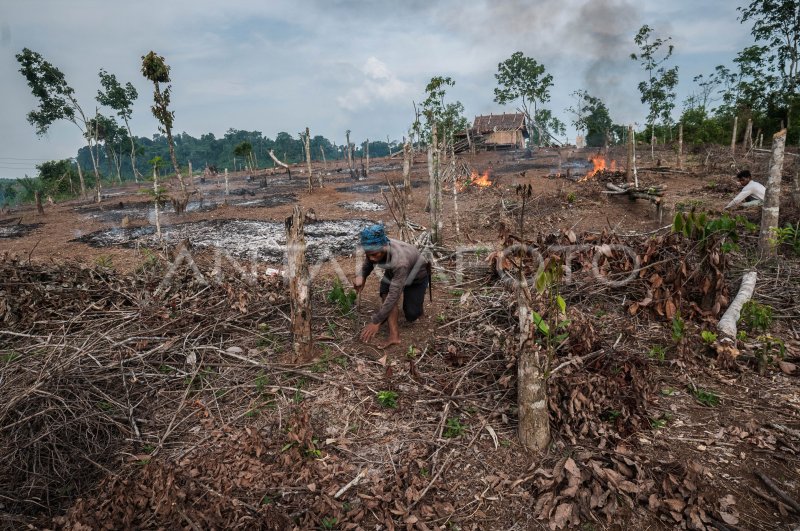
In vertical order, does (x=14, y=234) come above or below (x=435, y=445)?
above

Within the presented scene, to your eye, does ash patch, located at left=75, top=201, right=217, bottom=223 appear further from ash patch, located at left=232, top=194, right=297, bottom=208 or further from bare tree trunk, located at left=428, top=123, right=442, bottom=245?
bare tree trunk, located at left=428, top=123, right=442, bottom=245

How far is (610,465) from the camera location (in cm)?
279

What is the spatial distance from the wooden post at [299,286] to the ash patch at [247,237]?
4450 mm

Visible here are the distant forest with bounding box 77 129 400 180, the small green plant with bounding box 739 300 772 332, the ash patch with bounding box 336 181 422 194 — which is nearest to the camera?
the small green plant with bounding box 739 300 772 332

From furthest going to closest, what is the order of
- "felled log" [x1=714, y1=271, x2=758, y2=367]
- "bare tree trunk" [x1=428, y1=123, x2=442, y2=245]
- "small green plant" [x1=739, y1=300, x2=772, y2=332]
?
"bare tree trunk" [x1=428, y1=123, x2=442, y2=245] < "small green plant" [x1=739, y1=300, x2=772, y2=332] < "felled log" [x1=714, y1=271, x2=758, y2=367]

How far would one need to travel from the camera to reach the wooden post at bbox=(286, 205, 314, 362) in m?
3.89

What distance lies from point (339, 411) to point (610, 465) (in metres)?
2.20

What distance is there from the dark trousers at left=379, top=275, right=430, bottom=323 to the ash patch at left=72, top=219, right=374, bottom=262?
410 centimetres

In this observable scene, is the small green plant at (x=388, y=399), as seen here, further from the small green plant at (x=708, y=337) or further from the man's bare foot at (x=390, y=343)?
the small green plant at (x=708, y=337)

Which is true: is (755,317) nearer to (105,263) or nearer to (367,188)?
(105,263)

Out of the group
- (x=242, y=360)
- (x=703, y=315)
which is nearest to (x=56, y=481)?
(x=242, y=360)

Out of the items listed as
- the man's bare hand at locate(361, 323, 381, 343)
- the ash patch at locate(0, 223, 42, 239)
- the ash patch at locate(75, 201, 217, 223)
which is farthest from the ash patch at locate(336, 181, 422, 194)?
the man's bare hand at locate(361, 323, 381, 343)

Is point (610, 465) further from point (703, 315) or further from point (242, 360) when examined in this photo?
point (242, 360)

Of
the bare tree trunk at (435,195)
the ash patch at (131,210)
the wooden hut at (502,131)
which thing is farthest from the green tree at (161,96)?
the wooden hut at (502,131)
